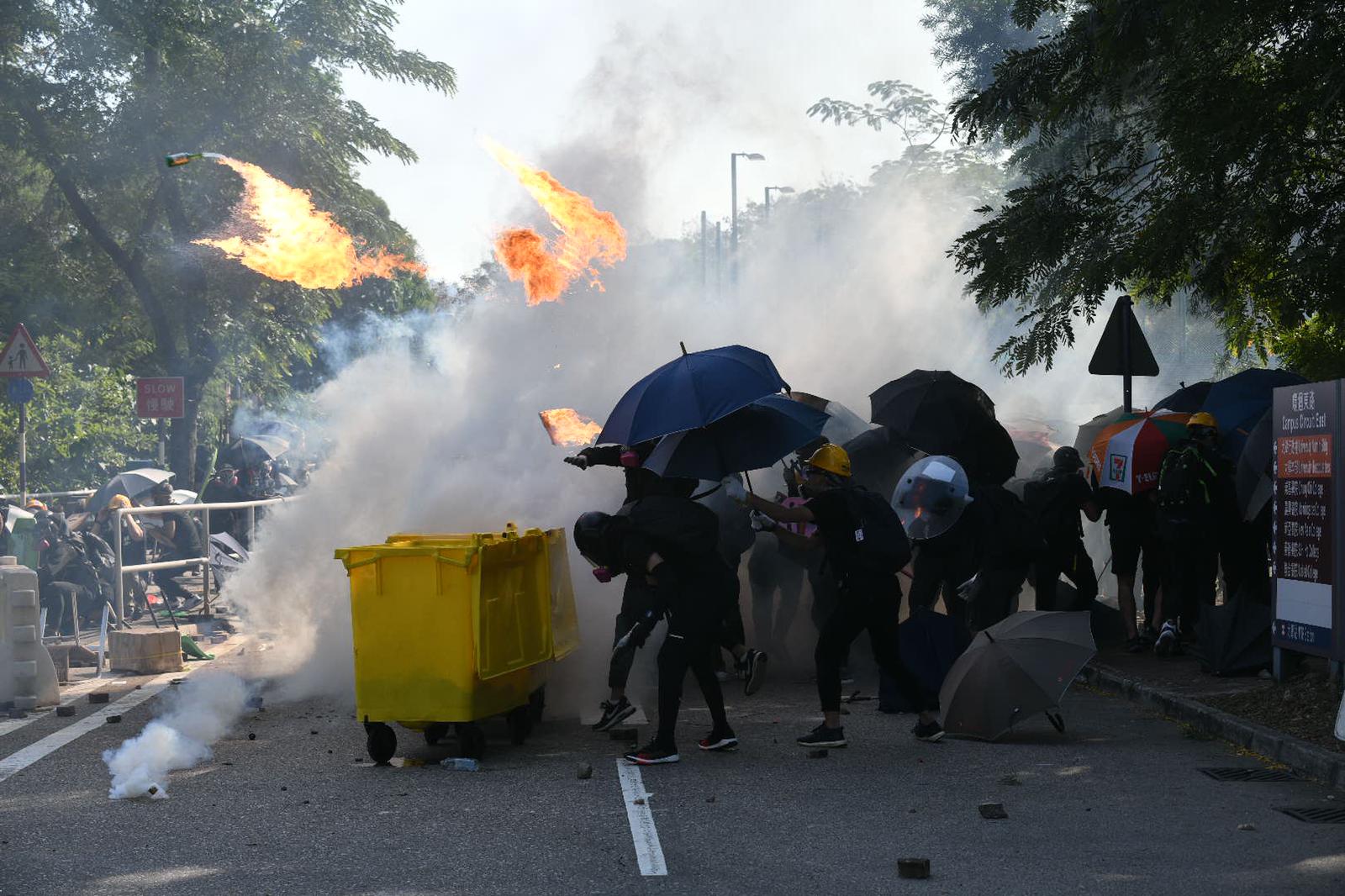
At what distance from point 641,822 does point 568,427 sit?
6.28 metres

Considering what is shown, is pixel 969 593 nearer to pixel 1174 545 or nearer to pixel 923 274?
pixel 1174 545

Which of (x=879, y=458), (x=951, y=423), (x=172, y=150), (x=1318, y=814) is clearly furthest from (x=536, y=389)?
(x=172, y=150)

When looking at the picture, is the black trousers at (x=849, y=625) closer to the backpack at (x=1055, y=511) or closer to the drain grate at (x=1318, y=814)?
the drain grate at (x=1318, y=814)

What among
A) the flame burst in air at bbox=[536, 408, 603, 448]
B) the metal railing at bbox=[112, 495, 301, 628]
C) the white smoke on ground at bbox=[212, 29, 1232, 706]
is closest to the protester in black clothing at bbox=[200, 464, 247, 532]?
the metal railing at bbox=[112, 495, 301, 628]

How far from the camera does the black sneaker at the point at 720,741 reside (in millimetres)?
8812

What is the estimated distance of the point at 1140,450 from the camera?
1177 cm

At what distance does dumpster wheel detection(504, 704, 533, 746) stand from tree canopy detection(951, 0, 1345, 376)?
473cm

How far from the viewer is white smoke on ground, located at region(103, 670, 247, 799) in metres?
7.91

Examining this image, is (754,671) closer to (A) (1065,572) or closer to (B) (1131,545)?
A: (A) (1065,572)

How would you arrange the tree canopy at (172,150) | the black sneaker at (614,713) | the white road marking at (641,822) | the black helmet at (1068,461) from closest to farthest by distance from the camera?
the white road marking at (641,822), the black sneaker at (614,713), the black helmet at (1068,461), the tree canopy at (172,150)

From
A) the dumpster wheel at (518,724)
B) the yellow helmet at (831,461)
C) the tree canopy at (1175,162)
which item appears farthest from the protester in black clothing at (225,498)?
the yellow helmet at (831,461)

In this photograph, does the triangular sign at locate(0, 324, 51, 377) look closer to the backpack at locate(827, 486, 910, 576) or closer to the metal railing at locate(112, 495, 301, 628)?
the metal railing at locate(112, 495, 301, 628)

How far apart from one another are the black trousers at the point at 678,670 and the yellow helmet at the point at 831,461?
121 centimetres

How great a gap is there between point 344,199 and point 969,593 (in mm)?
19154
